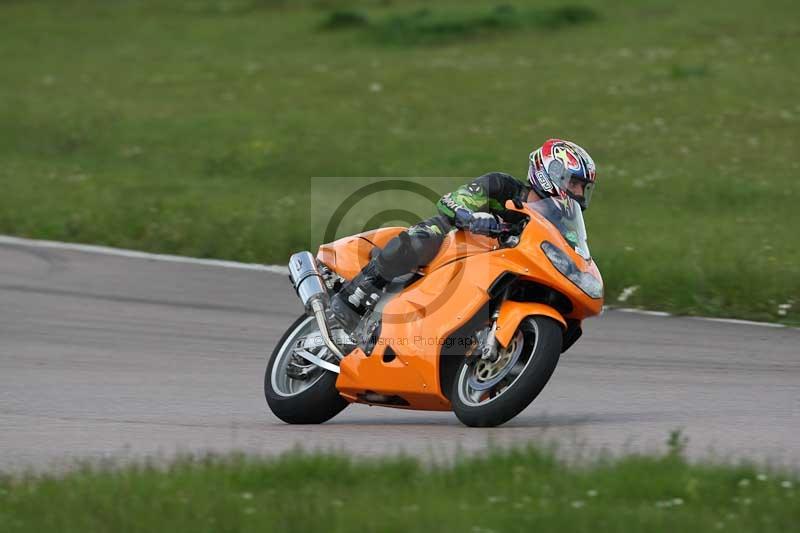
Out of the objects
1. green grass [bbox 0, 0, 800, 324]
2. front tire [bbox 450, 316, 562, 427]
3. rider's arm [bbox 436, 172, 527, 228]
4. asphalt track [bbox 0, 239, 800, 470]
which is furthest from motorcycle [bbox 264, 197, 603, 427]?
green grass [bbox 0, 0, 800, 324]

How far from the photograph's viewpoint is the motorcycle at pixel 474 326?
727cm

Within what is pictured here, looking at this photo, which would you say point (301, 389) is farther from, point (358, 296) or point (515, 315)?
point (515, 315)

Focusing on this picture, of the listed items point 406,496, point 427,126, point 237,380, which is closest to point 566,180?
point 406,496

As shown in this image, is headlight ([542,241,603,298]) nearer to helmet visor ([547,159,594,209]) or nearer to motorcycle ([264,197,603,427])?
motorcycle ([264,197,603,427])

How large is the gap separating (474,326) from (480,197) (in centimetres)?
73

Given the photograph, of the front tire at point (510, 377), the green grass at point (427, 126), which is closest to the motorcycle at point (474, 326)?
the front tire at point (510, 377)

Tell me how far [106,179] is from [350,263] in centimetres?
1085

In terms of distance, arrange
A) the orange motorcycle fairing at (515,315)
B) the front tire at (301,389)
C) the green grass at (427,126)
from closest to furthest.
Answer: the orange motorcycle fairing at (515,315)
the front tire at (301,389)
the green grass at (427,126)

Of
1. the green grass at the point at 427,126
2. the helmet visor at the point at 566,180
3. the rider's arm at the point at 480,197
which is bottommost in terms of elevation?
the green grass at the point at 427,126

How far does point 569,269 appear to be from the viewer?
7.37 meters

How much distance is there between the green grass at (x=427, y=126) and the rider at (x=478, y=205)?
4.67 meters

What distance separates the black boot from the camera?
7902mm

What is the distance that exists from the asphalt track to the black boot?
0.63 meters

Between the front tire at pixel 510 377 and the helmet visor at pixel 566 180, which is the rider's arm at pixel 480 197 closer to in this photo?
the helmet visor at pixel 566 180
